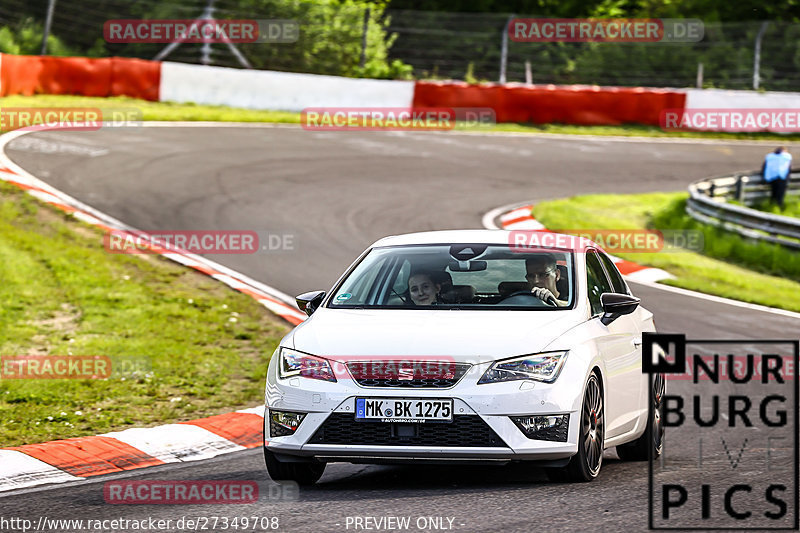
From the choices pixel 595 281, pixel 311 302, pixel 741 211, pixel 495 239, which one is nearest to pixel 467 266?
Result: pixel 495 239

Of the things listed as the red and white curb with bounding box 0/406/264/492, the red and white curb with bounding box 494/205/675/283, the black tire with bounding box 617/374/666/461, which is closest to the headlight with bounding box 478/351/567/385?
the black tire with bounding box 617/374/666/461

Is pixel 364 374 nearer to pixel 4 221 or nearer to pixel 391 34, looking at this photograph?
pixel 4 221

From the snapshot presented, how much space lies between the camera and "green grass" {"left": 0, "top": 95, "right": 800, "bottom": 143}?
27266 millimetres

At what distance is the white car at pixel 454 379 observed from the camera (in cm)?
635

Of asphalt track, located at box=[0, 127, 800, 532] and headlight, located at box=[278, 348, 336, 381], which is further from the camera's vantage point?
headlight, located at box=[278, 348, 336, 381]

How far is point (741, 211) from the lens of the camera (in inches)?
778

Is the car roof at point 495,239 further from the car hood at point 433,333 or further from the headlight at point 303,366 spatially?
the headlight at point 303,366

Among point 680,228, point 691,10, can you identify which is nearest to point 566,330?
point 680,228

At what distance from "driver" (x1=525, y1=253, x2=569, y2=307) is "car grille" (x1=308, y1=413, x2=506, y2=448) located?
1326 millimetres

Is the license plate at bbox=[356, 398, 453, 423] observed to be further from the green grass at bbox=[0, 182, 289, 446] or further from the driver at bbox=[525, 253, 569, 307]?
the green grass at bbox=[0, 182, 289, 446]

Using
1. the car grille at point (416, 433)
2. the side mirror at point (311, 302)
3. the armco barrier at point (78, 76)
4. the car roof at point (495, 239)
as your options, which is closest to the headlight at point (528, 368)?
the car grille at point (416, 433)

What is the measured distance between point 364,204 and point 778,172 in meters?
9.14

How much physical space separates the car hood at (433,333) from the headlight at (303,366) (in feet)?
0.14

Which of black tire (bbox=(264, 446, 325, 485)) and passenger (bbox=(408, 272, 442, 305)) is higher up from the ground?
passenger (bbox=(408, 272, 442, 305))
